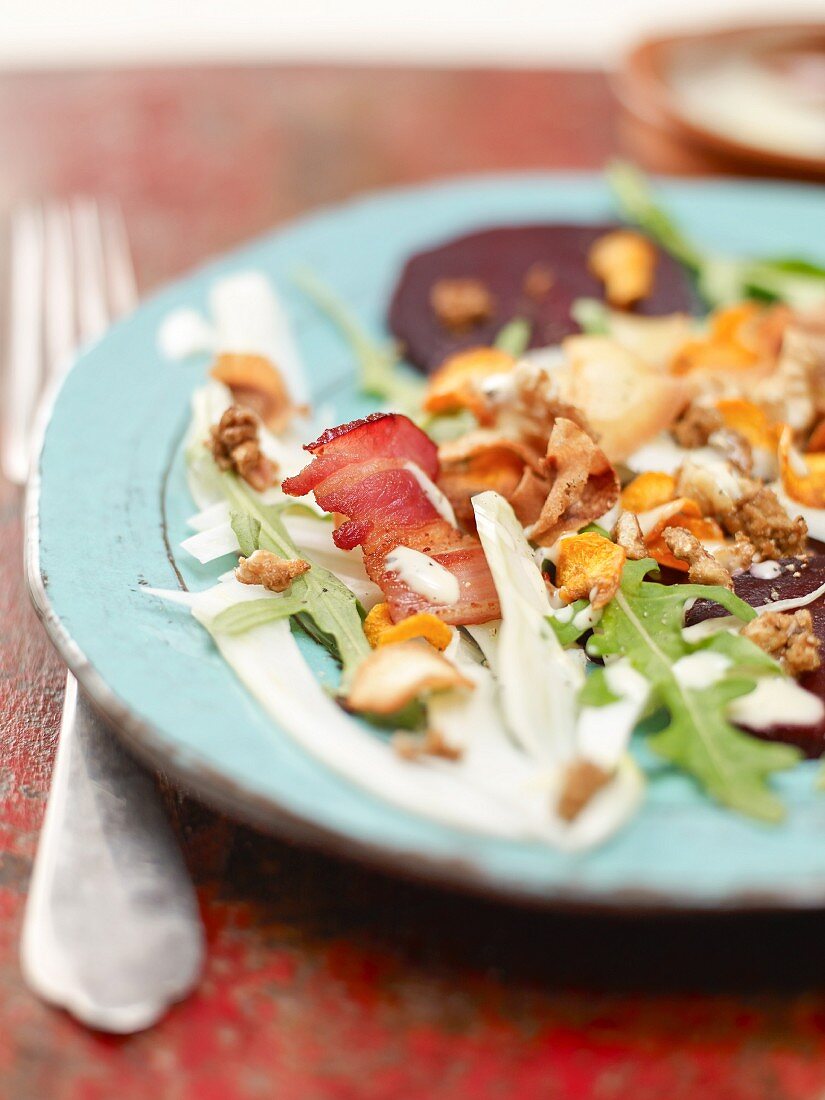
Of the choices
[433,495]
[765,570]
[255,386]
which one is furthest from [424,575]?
[255,386]

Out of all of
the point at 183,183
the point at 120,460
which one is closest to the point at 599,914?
the point at 120,460

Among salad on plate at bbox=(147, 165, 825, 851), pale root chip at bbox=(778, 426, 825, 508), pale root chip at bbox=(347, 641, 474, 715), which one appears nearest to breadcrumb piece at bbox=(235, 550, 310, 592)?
salad on plate at bbox=(147, 165, 825, 851)

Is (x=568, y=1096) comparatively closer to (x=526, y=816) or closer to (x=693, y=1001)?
(x=693, y=1001)

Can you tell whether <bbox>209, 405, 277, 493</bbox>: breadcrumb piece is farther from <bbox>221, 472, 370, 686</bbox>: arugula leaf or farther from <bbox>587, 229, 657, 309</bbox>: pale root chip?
<bbox>587, 229, 657, 309</bbox>: pale root chip

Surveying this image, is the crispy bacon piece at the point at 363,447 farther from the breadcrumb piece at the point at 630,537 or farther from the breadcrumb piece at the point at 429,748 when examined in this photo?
the breadcrumb piece at the point at 429,748

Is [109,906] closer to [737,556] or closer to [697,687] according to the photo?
[697,687]

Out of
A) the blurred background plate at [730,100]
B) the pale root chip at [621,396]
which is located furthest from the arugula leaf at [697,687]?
the blurred background plate at [730,100]

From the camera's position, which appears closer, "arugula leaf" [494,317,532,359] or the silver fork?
the silver fork

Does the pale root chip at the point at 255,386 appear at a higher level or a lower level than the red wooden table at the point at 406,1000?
higher
